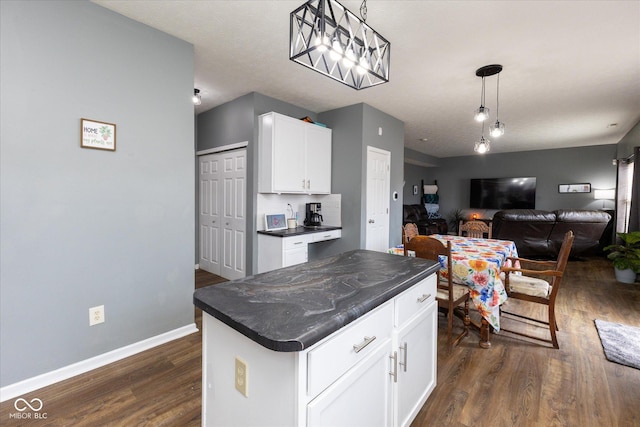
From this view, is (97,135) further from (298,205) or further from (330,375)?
(298,205)

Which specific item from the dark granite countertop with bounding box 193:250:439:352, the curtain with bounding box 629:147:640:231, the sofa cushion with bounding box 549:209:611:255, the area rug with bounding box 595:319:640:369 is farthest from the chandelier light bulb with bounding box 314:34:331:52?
the sofa cushion with bounding box 549:209:611:255

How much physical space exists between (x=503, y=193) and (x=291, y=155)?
706cm

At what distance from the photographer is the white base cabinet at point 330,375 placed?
35.0 inches

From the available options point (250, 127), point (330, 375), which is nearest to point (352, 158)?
point (250, 127)

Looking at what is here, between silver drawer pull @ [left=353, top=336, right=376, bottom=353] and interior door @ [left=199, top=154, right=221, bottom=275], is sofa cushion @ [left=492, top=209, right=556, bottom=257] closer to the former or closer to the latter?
interior door @ [left=199, top=154, right=221, bottom=275]

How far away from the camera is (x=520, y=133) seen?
583cm

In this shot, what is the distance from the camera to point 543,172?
305 inches

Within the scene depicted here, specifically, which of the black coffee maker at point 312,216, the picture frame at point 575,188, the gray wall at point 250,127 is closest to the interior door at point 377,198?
the black coffee maker at point 312,216

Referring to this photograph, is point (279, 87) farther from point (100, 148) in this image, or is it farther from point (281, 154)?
point (100, 148)

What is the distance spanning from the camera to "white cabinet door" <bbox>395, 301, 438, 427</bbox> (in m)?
1.41

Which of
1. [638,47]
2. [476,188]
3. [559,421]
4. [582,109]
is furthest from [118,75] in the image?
[476,188]

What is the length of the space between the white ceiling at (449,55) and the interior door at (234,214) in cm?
87

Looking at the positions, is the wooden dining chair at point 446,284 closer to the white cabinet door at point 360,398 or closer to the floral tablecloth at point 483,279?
the floral tablecloth at point 483,279

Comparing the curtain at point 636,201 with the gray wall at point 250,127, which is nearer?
the gray wall at point 250,127
